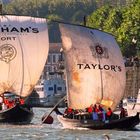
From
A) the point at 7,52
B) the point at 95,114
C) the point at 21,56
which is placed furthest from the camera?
the point at 21,56

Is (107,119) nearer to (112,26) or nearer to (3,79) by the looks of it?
(3,79)

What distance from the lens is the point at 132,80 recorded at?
14838 centimetres

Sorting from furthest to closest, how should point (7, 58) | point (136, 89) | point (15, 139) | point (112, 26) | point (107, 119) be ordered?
point (112, 26)
point (136, 89)
point (7, 58)
point (107, 119)
point (15, 139)

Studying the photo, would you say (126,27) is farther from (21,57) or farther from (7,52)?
(7,52)

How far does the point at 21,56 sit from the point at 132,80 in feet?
159

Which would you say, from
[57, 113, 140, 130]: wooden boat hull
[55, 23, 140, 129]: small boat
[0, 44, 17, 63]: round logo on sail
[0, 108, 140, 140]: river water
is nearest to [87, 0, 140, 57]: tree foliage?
[0, 44, 17, 63]: round logo on sail

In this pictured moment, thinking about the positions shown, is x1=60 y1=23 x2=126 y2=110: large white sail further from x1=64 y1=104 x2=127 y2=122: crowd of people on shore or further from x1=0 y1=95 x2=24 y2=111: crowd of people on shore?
x1=0 y1=95 x2=24 y2=111: crowd of people on shore

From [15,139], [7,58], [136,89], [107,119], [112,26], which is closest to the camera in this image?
[15,139]

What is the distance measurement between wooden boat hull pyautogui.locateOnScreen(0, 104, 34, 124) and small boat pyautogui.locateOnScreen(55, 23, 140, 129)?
9.71 metres

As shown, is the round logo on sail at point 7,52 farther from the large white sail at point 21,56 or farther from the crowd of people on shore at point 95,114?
the crowd of people on shore at point 95,114

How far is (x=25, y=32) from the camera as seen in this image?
334ft

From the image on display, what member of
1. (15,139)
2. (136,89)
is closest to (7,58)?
(15,139)

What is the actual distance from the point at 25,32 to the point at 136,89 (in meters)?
48.8

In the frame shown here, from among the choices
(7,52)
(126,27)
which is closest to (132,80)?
(126,27)
